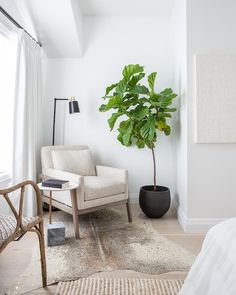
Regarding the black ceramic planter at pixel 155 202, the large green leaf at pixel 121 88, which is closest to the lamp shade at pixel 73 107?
the large green leaf at pixel 121 88

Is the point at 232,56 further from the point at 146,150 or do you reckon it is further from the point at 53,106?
the point at 53,106

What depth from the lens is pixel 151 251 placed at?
2176 millimetres

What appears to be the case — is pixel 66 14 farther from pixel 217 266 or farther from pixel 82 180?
pixel 217 266

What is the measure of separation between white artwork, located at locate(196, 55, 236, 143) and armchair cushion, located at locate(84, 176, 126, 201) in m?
1.01

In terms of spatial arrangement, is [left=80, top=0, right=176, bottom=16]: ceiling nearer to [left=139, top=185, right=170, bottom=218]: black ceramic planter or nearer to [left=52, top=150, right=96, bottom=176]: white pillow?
[left=52, top=150, right=96, bottom=176]: white pillow

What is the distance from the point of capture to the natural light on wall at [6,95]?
2738mm

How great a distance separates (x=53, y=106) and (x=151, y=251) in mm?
2399

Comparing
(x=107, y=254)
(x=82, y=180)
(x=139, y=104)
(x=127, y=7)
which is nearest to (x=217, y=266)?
(x=107, y=254)

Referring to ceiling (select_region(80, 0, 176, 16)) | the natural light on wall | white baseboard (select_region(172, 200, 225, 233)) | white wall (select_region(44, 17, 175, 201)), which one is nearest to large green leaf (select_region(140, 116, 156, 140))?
white wall (select_region(44, 17, 175, 201))

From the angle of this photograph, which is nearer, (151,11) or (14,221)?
(14,221)

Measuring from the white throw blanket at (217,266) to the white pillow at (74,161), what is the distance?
211cm

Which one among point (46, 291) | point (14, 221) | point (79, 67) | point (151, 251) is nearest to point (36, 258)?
point (46, 291)

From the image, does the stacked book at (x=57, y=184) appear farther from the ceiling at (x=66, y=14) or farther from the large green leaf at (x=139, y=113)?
the ceiling at (x=66, y=14)

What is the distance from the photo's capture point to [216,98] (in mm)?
2551
